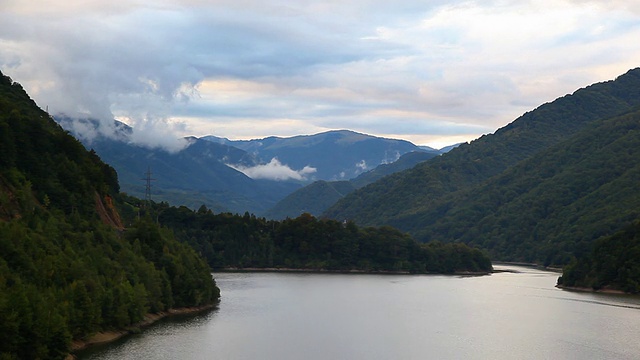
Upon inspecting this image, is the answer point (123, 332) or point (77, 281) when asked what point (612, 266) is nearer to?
point (123, 332)

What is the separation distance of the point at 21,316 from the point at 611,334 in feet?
244

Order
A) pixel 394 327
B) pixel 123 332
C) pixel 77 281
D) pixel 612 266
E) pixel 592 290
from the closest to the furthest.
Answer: pixel 77 281 < pixel 123 332 < pixel 394 327 < pixel 612 266 < pixel 592 290

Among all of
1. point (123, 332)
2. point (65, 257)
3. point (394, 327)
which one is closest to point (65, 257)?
point (65, 257)

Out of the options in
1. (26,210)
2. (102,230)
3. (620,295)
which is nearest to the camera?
(26,210)

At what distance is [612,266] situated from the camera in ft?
547

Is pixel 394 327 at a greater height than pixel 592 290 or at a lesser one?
lesser

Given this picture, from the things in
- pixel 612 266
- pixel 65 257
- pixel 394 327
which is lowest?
pixel 394 327

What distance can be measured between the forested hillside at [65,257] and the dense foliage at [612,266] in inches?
3106

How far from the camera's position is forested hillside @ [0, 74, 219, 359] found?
67.1m

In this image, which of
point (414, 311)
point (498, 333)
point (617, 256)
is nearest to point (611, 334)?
point (498, 333)

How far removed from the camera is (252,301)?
463ft

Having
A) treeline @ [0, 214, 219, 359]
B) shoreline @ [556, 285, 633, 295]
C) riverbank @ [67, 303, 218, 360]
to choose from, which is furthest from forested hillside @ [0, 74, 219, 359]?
shoreline @ [556, 285, 633, 295]

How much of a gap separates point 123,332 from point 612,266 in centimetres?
10961

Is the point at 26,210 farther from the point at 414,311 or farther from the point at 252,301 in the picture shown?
the point at 414,311
